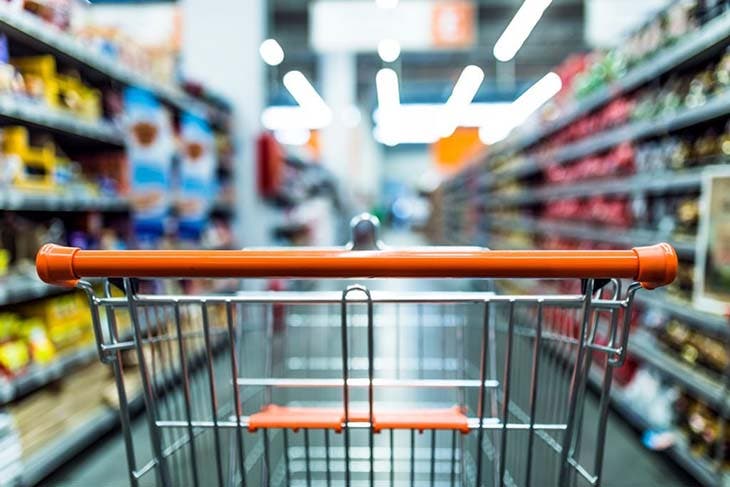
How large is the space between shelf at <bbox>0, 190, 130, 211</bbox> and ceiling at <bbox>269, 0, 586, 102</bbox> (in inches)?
399

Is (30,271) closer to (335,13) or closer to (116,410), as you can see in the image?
(116,410)

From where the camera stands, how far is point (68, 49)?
2400mm

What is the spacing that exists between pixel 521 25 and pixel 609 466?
8.56 metres

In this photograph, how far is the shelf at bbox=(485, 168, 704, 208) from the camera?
2405mm

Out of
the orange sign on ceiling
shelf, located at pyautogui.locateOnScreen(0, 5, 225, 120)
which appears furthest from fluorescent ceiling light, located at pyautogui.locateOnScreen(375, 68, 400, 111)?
shelf, located at pyautogui.locateOnScreen(0, 5, 225, 120)

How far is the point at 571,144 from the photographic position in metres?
4.14

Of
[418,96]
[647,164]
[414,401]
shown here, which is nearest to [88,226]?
[414,401]

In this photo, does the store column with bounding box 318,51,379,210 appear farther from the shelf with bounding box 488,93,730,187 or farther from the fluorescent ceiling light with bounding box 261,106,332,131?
the shelf with bounding box 488,93,730,187

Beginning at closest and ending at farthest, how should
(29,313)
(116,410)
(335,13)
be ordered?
(29,313)
(116,410)
(335,13)

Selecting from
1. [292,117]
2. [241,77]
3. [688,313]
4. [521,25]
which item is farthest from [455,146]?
[688,313]

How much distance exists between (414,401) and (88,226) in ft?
6.88

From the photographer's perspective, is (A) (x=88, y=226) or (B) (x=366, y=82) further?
(B) (x=366, y=82)

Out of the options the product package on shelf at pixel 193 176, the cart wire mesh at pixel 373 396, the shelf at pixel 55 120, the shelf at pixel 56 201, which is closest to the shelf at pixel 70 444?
the cart wire mesh at pixel 373 396

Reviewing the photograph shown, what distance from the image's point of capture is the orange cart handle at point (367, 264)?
0.81 metres
